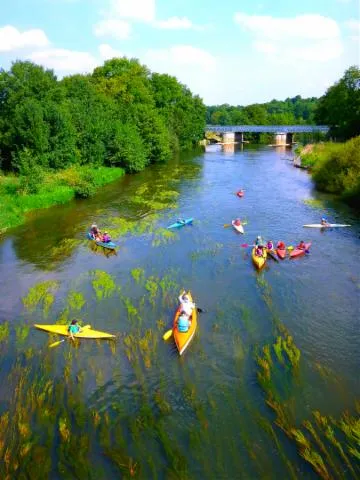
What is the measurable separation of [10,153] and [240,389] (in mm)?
42692

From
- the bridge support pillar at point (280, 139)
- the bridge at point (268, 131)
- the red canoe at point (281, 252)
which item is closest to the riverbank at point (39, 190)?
the red canoe at point (281, 252)

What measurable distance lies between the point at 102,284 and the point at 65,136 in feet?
100.0

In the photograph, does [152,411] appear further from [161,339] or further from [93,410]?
Result: [161,339]

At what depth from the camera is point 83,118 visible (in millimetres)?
54750

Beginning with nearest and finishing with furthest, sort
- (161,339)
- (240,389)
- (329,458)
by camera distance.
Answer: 1. (329,458)
2. (240,389)
3. (161,339)

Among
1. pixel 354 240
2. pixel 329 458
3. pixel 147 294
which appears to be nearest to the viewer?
pixel 329 458

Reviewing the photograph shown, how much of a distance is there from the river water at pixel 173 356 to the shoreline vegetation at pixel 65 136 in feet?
31.2

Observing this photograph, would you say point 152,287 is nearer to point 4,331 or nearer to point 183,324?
point 183,324

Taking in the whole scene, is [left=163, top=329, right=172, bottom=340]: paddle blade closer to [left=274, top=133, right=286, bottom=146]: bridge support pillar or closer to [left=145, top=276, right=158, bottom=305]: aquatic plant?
[left=145, top=276, right=158, bottom=305]: aquatic plant

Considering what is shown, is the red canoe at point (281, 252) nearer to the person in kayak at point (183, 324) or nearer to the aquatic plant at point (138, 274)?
the aquatic plant at point (138, 274)

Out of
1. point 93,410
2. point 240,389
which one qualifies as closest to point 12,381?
point 93,410

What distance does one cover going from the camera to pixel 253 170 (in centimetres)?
6556

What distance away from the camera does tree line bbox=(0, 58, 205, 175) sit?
151ft

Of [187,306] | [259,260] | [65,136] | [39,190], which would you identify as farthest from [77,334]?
[65,136]
